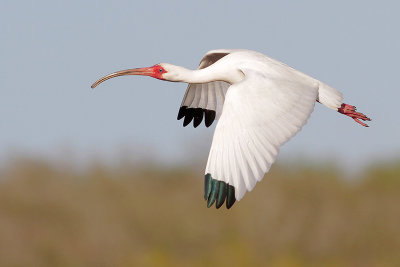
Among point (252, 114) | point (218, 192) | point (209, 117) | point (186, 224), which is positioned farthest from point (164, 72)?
point (186, 224)

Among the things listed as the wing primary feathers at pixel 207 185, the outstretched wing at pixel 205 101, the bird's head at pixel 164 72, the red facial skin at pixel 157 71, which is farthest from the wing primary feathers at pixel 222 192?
the outstretched wing at pixel 205 101

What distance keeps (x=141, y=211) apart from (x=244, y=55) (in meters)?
43.0

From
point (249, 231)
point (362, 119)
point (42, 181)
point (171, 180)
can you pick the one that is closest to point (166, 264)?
point (249, 231)

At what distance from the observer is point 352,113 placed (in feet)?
70.1

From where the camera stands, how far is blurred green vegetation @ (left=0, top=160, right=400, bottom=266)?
190 ft

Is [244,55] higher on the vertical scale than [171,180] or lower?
higher

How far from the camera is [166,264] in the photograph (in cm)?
5578

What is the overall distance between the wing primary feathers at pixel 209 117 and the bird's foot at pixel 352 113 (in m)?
3.05

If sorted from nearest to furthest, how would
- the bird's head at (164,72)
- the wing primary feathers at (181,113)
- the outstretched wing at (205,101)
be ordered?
the bird's head at (164,72), the outstretched wing at (205,101), the wing primary feathers at (181,113)

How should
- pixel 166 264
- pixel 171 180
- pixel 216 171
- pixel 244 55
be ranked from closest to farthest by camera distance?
pixel 216 171, pixel 244 55, pixel 166 264, pixel 171 180

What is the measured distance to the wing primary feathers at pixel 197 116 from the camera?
77.0ft

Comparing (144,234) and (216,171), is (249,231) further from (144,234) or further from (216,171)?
(216,171)

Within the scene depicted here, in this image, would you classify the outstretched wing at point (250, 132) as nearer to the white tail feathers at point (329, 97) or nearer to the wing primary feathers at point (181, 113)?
the white tail feathers at point (329, 97)

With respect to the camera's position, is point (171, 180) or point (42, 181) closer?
point (42, 181)
